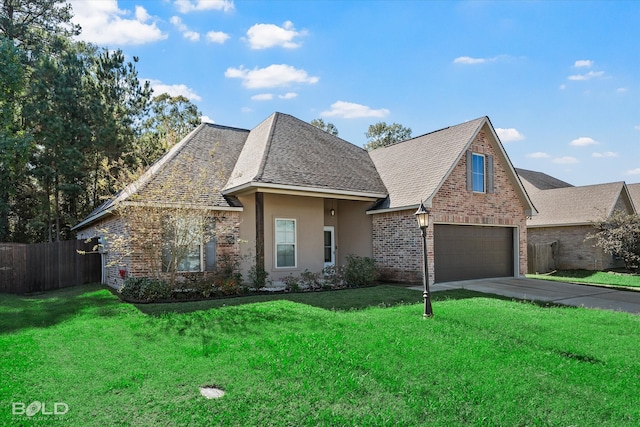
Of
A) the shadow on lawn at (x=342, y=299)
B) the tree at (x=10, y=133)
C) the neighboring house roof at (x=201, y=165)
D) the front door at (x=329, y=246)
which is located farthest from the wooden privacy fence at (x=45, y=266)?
the front door at (x=329, y=246)

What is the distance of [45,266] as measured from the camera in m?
14.7

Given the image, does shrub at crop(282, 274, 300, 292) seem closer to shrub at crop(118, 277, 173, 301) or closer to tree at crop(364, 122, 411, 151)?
shrub at crop(118, 277, 173, 301)

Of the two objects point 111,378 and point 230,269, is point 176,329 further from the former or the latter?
point 230,269

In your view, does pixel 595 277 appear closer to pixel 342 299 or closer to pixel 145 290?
pixel 342 299

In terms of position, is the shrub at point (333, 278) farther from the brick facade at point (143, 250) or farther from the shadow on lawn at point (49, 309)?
the shadow on lawn at point (49, 309)

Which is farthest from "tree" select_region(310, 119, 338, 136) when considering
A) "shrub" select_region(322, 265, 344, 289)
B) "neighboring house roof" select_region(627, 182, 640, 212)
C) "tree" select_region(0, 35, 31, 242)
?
"shrub" select_region(322, 265, 344, 289)

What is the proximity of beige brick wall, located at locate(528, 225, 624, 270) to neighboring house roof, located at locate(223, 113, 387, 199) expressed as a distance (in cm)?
1248

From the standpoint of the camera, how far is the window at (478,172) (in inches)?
596

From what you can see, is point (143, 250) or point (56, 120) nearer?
point (143, 250)

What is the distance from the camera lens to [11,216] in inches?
917

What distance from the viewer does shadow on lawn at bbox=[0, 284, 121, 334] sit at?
26.2ft

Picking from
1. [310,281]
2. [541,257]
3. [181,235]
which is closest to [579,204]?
[541,257]

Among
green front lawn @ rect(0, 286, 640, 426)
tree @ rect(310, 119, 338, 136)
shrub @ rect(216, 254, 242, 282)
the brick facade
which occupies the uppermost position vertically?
tree @ rect(310, 119, 338, 136)

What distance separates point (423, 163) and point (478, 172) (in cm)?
210
